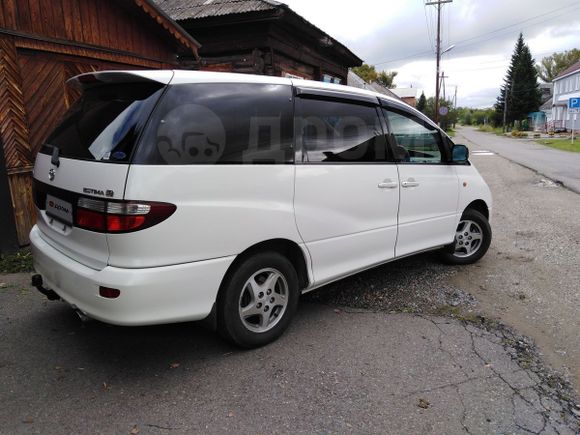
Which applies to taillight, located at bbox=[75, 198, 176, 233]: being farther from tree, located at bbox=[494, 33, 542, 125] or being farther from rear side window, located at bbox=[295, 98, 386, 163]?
tree, located at bbox=[494, 33, 542, 125]

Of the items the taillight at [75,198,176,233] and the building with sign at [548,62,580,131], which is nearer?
the taillight at [75,198,176,233]

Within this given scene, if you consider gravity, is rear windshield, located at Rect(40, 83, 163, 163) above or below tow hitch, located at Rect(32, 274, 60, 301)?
above

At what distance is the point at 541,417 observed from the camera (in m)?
2.62

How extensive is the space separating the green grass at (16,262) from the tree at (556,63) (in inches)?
3818

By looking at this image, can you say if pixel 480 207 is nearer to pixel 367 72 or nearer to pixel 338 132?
pixel 338 132

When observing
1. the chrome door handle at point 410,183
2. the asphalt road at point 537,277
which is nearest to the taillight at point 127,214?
the chrome door handle at point 410,183

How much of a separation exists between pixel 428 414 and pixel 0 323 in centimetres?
342

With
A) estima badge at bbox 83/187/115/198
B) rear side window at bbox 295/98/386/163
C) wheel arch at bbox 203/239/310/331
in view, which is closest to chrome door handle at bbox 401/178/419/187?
rear side window at bbox 295/98/386/163

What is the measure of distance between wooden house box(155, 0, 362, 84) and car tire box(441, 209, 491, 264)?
5300 mm

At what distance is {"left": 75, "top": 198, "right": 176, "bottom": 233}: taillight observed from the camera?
256 centimetres

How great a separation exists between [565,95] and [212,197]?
65800 mm

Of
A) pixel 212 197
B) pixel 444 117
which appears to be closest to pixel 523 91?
pixel 444 117

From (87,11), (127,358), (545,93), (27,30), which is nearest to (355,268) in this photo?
(127,358)

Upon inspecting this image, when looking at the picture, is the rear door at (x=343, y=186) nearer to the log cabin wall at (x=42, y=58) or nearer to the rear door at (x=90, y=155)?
the rear door at (x=90, y=155)
